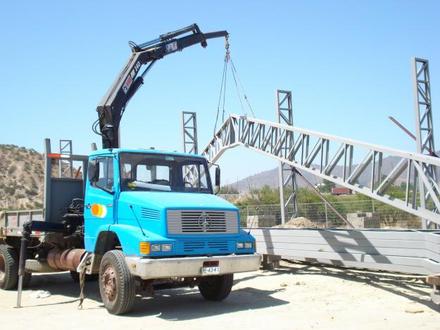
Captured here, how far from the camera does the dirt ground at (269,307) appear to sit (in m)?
8.15

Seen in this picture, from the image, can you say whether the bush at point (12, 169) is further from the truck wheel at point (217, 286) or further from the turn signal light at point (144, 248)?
the turn signal light at point (144, 248)

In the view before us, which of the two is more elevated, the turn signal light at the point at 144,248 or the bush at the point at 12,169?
the bush at the point at 12,169

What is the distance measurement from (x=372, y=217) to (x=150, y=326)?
46.5 feet

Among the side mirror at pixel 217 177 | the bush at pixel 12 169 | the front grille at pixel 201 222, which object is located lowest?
the front grille at pixel 201 222

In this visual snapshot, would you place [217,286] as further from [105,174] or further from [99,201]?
[105,174]

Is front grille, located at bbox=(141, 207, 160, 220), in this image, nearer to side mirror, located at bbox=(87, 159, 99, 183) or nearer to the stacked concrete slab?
side mirror, located at bbox=(87, 159, 99, 183)

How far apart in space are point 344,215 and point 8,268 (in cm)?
1489

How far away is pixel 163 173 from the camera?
1013 centimetres

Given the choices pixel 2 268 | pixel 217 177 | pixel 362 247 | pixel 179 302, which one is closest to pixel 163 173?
pixel 217 177

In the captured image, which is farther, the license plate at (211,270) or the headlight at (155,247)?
the license plate at (211,270)

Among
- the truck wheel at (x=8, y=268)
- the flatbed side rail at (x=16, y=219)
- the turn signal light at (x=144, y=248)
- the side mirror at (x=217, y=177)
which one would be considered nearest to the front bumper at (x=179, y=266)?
the turn signal light at (x=144, y=248)

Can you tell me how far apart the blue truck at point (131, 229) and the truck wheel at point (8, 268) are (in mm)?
23

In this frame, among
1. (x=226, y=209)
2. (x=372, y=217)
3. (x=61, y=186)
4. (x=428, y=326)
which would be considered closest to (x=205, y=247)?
(x=226, y=209)

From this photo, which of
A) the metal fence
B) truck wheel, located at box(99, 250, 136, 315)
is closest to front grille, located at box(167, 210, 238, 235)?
truck wheel, located at box(99, 250, 136, 315)
